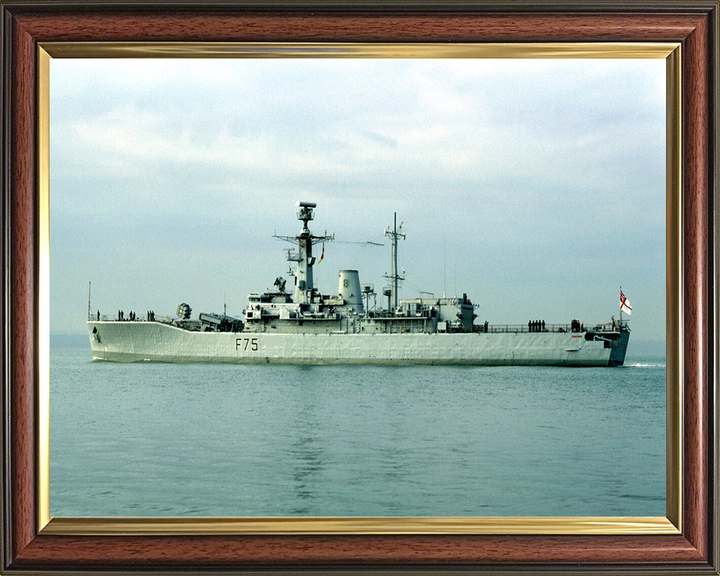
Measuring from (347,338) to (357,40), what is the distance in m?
28.8

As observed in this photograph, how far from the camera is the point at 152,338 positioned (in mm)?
30062

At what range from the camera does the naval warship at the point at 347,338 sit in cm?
2975

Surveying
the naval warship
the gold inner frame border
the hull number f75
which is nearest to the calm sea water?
the gold inner frame border

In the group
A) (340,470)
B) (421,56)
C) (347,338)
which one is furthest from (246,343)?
(421,56)

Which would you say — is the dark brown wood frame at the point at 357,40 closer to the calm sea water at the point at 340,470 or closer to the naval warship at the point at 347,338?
the calm sea water at the point at 340,470

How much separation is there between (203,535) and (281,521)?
35 centimetres

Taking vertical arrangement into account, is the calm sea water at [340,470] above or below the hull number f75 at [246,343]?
above

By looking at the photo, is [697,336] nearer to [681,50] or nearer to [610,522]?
[610,522]

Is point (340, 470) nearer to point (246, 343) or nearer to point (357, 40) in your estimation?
point (357, 40)

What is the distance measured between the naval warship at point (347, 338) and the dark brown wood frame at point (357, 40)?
2565cm

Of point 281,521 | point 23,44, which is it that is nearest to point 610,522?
point 281,521

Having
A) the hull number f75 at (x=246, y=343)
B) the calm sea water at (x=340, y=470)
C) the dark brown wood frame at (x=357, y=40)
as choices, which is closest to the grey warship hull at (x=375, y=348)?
the hull number f75 at (x=246, y=343)

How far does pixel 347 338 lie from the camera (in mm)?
31875

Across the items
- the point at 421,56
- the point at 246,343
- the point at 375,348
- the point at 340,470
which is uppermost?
the point at 421,56
